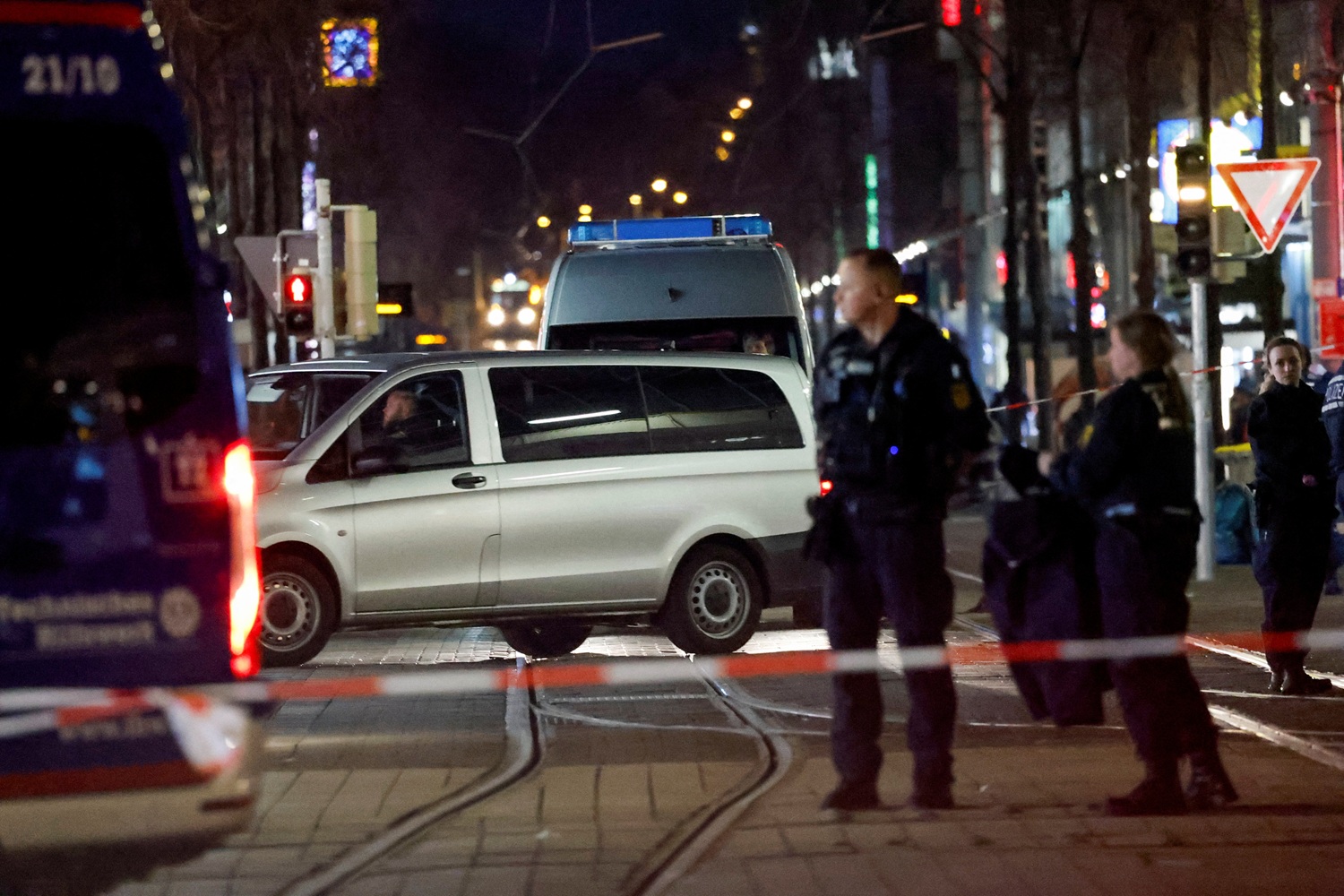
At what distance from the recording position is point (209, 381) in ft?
18.6

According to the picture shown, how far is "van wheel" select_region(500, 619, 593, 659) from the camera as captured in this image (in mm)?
13680

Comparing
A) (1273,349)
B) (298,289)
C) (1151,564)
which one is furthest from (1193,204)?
(1151,564)

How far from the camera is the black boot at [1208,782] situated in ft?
24.5

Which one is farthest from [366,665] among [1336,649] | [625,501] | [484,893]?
[484,893]

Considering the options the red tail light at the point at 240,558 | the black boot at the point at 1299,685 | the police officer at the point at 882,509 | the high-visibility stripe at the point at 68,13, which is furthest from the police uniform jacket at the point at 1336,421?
the high-visibility stripe at the point at 68,13

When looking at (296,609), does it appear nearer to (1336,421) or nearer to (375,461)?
(375,461)

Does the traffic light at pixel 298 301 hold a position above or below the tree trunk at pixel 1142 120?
below

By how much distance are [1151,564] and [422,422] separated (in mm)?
6069

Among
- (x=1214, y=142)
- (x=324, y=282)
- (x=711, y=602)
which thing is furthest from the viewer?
(x=1214, y=142)

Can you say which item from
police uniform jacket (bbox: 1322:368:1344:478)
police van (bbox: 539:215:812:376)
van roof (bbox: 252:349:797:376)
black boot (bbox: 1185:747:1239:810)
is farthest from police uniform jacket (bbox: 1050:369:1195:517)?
police van (bbox: 539:215:812:376)

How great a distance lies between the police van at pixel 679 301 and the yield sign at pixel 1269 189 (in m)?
3.61

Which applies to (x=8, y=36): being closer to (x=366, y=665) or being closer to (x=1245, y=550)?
(x=366, y=665)

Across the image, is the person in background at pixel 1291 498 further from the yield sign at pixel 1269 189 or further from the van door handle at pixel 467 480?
the yield sign at pixel 1269 189

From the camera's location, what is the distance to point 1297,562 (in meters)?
10.8
